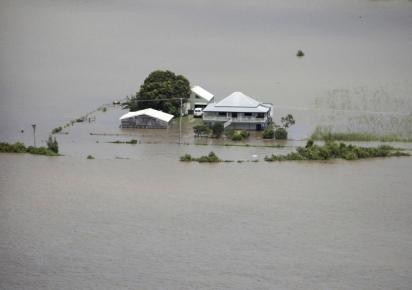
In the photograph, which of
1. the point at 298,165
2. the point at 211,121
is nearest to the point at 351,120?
the point at 211,121

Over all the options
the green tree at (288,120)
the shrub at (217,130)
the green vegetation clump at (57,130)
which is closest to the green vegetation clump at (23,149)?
the green vegetation clump at (57,130)

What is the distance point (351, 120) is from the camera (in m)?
8.95

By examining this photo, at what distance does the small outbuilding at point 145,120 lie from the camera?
28.5 feet

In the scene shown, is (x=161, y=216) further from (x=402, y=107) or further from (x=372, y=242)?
(x=402, y=107)

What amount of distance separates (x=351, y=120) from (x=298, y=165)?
2351 mm

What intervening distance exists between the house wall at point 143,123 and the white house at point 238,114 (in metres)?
0.50

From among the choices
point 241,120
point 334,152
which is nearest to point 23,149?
point 241,120

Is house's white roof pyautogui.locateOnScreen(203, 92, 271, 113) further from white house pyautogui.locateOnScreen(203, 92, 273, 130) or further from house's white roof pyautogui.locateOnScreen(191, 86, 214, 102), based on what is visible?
house's white roof pyautogui.locateOnScreen(191, 86, 214, 102)

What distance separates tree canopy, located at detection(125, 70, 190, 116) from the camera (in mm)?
9156

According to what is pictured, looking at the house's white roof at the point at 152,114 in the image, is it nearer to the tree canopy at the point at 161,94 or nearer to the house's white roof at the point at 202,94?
the tree canopy at the point at 161,94

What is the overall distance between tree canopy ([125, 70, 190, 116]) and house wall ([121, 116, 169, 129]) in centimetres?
45

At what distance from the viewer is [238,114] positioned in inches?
342

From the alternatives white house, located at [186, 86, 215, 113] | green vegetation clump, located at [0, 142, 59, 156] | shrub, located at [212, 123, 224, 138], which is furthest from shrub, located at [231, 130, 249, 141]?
green vegetation clump, located at [0, 142, 59, 156]

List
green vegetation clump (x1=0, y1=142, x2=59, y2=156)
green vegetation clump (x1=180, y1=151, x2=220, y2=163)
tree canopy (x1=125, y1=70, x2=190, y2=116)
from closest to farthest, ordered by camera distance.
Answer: green vegetation clump (x1=180, y1=151, x2=220, y2=163) < green vegetation clump (x1=0, y1=142, x2=59, y2=156) < tree canopy (x1=125, y1=70, x2=190, y2=116)
